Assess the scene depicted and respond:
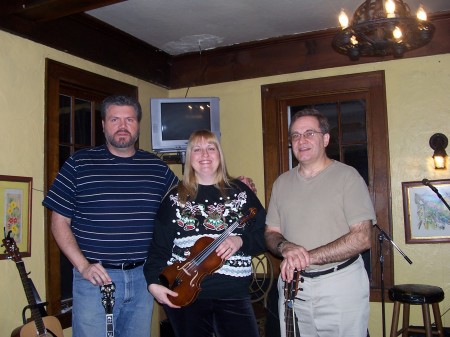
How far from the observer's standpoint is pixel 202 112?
396 cm

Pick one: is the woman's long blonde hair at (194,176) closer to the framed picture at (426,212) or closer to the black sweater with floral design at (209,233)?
the black sweater with floral design at (209,233)

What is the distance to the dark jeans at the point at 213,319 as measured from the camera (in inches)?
81.3

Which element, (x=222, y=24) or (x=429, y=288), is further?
(x=222, y=24)

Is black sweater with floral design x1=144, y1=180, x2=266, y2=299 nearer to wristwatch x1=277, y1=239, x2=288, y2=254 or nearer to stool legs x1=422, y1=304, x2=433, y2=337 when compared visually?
wristwatch x1=277, y1=239, x2=288, y2=254

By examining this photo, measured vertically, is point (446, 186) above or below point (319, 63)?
below

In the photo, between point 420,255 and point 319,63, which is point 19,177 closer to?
point 319,63

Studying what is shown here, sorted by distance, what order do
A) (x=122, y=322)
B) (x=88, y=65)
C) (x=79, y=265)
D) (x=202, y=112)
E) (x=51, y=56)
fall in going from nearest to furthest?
1. (x=79, y=265)
2. (x=122, y=322)
3. (x=51, y=56)
4. (x=88, y=65)
5. (x=202, y=112)

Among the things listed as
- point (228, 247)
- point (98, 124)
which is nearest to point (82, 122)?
point (98, 124)

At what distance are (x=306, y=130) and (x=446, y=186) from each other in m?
1.85

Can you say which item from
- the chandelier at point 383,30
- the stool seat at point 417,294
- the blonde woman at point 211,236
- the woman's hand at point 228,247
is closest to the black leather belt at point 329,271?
the blonde woman at point 211,236

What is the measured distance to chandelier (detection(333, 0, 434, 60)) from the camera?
6.73 ft

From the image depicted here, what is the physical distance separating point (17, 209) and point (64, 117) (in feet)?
2.74

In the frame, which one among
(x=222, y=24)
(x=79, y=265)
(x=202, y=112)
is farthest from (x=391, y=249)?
(x=79, y=265)

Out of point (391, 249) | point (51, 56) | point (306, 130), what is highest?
point (51, 56)
